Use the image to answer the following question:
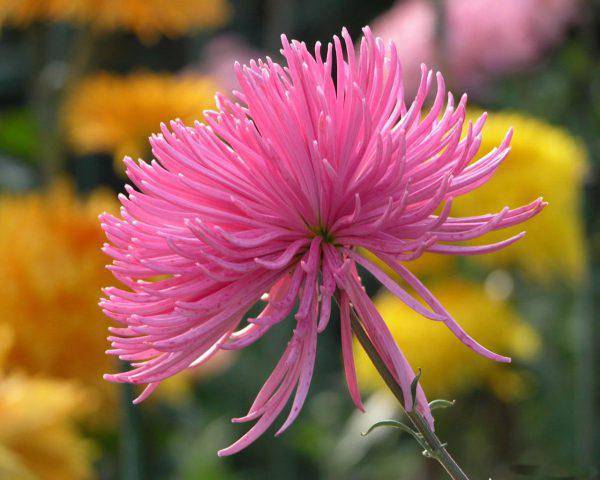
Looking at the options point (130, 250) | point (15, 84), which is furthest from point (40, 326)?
point (15, 84)

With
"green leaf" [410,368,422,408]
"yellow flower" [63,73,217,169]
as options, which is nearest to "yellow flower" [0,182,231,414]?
"yellow flower" [63,73,217,169]

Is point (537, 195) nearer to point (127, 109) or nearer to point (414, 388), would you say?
point (127, 109)

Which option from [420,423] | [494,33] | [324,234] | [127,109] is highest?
[494,33]

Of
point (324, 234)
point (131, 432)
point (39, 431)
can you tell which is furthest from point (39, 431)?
point (324, 234)

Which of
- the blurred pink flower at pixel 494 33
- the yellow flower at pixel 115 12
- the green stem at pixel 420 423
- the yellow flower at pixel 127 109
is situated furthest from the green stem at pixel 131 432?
the blurred pink flower at pixel 494 33

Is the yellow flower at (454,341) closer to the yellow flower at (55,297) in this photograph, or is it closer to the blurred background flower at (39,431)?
the yellow flower at (55,297)
